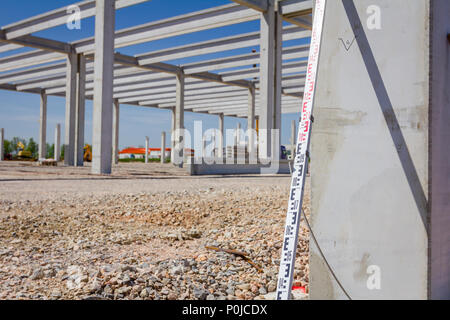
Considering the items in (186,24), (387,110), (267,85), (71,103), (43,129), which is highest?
(186,24)

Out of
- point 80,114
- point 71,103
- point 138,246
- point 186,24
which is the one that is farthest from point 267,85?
point 138,246

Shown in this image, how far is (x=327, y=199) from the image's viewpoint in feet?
8.25

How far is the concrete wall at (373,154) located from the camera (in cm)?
222

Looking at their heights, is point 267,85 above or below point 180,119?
above

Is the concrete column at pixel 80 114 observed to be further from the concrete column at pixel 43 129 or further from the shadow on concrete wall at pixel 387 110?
the shadow on concrete wall at pixel 387 110

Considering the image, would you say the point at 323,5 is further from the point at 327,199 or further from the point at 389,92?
the point at 327,199

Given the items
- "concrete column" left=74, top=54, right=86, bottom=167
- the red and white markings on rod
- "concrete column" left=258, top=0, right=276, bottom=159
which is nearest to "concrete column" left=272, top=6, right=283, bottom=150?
"concrete column" left=258, top=0, right=276, bottom=159

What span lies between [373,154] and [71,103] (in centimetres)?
2181

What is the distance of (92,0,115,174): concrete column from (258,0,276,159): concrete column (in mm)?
6157

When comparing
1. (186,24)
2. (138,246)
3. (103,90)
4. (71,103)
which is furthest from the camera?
(71,103)

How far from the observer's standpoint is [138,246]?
4301mm

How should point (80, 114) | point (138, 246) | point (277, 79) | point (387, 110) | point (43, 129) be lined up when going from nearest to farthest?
point (387, 110)
point (138, 246)
point (277, 79)
point (80, 114)
point (43, 129)

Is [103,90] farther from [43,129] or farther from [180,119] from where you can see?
[43,129]

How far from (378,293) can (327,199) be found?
60cm
